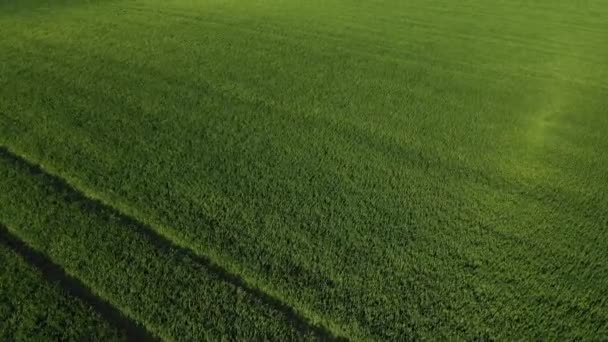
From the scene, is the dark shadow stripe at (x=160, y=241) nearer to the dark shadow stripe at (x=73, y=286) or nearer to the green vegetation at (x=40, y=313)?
the dark shadow stripe at (x=73, y=286)

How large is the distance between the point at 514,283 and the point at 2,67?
8836mm

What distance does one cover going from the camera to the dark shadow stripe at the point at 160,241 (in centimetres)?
388

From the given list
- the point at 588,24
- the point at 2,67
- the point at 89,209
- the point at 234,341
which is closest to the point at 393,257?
the point at 234,341

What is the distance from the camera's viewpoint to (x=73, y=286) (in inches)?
161

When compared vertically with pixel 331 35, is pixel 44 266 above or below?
below

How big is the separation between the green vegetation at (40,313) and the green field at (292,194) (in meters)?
0.02

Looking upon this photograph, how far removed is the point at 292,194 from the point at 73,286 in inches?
93.4

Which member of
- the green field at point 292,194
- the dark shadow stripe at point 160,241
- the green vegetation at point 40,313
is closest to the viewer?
the green vegetation at point 40,313

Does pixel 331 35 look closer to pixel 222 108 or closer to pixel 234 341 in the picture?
pixel 222 108

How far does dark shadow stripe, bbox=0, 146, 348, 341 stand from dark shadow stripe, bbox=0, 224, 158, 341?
27.6 inches

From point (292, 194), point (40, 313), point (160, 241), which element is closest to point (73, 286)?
point (40, 313)

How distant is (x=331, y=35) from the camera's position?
501 inches

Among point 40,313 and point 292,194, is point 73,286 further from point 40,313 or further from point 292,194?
point 292,194

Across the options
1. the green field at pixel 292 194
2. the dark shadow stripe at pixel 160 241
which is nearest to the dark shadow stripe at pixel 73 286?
the green field at pixel 292 194
